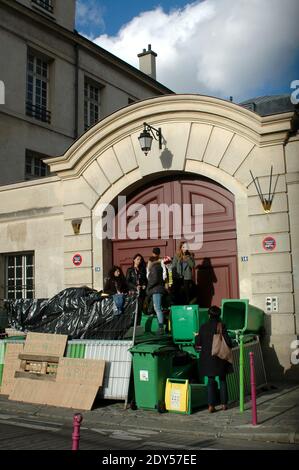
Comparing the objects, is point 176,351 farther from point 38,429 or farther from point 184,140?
point 184,140

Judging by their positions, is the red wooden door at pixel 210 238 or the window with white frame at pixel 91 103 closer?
the red wooden door at pixel 210 238

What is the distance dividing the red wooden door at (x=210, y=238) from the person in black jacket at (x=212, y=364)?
11.4 feet

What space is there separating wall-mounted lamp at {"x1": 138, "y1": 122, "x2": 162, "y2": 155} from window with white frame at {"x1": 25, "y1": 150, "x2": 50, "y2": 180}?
7.52 m

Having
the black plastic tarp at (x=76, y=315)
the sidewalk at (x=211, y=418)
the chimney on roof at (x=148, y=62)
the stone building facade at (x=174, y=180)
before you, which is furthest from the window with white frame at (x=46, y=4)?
the sidewalk at (x=211, y=418)

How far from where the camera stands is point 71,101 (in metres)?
20.5

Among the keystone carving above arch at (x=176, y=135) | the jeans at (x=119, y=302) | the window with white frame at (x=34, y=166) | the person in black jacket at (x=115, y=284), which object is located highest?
the window with white frame at (x=34, y=166)

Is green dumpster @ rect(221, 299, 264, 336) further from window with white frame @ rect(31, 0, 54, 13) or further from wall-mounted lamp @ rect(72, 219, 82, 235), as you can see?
window with white frame @ rect(31, 0, 54, 13)

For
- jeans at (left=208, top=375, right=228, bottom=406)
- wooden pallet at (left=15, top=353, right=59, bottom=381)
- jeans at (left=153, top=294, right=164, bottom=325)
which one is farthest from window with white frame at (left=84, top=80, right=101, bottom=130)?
jeans at (left=208, top=375, right=228, bottom=406)

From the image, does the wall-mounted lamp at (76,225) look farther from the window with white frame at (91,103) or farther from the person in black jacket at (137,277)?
the window with white frame at (91,103)

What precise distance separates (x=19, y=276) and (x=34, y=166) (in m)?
5.63

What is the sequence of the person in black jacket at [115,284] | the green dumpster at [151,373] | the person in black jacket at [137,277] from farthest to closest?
the person in black jacket at [115,284] < the person in black jacket at [137,277] < the green dumpster at [151,373]

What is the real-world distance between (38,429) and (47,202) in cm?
807

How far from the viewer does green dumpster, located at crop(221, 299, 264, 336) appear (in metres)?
10.2

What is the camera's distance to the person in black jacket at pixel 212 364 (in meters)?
8.20
